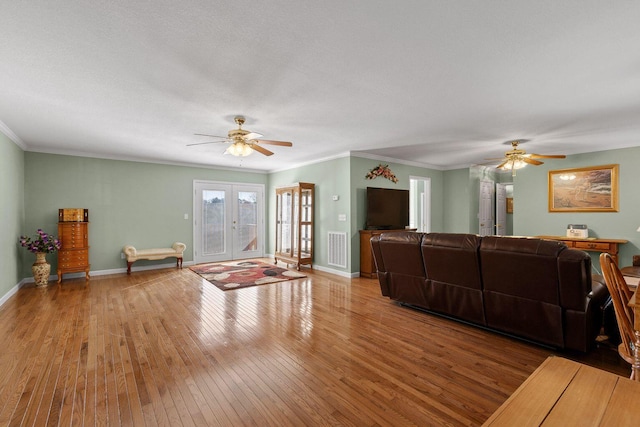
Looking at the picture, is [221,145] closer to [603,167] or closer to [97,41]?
[97,41]

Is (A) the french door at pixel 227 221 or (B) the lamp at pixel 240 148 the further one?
(A) the french door at pixel 227 221

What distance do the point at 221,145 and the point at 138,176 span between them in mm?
2560

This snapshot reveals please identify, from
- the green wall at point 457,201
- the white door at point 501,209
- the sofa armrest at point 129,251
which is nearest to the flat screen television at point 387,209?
the green wall at point 457,201

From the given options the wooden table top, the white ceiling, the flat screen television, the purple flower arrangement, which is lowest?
the wooden table top

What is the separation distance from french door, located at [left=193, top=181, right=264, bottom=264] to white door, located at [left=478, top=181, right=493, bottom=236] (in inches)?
A: 227

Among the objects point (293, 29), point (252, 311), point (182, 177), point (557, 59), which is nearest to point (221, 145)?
point (182, 177)

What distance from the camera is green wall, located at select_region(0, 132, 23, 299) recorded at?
13.8ft

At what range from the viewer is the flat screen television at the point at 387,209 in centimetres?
612

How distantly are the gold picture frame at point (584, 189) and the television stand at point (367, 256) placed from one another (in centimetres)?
353

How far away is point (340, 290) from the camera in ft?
16.0

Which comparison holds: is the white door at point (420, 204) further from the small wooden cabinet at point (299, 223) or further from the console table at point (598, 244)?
the console table at point (598, 244)

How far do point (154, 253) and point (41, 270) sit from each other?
5.74 ft

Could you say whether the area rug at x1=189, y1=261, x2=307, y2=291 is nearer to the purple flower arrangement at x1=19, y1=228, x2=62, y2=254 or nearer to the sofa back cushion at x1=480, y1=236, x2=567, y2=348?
the purple flower arrangement at x1=19, y1=228, x2=62, y2=254

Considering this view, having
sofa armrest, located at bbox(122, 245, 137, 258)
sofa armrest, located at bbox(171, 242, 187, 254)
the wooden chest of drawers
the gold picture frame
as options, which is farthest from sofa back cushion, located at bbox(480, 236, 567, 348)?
the wooden chest of drawers
